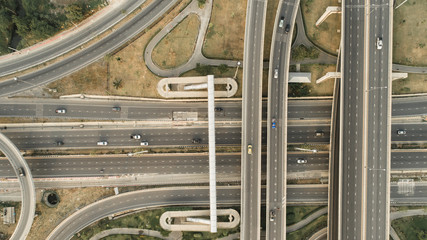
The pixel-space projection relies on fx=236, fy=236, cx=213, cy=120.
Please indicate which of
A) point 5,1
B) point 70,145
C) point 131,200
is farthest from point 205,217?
point 5,1

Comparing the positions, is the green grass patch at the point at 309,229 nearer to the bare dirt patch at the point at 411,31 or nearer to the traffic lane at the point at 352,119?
the traffic lane at the point at 352,119

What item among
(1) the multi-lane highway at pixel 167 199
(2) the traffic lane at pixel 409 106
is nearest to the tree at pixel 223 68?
(1) the multi-lane highway at pixel 167 199

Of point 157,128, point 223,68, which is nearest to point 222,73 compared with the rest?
point 223,68

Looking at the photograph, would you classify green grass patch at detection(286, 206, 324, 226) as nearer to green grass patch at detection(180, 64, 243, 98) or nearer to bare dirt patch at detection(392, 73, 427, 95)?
green grass patch at detection(180, 64, 243, 98)

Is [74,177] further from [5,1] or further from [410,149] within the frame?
[410,149]

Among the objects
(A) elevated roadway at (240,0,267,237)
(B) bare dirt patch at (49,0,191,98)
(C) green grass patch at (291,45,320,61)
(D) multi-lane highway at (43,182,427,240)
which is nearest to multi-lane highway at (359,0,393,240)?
(D) multi-lane highway at (43,182,427,240)

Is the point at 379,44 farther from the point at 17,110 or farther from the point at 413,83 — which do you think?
the point at 17,110
